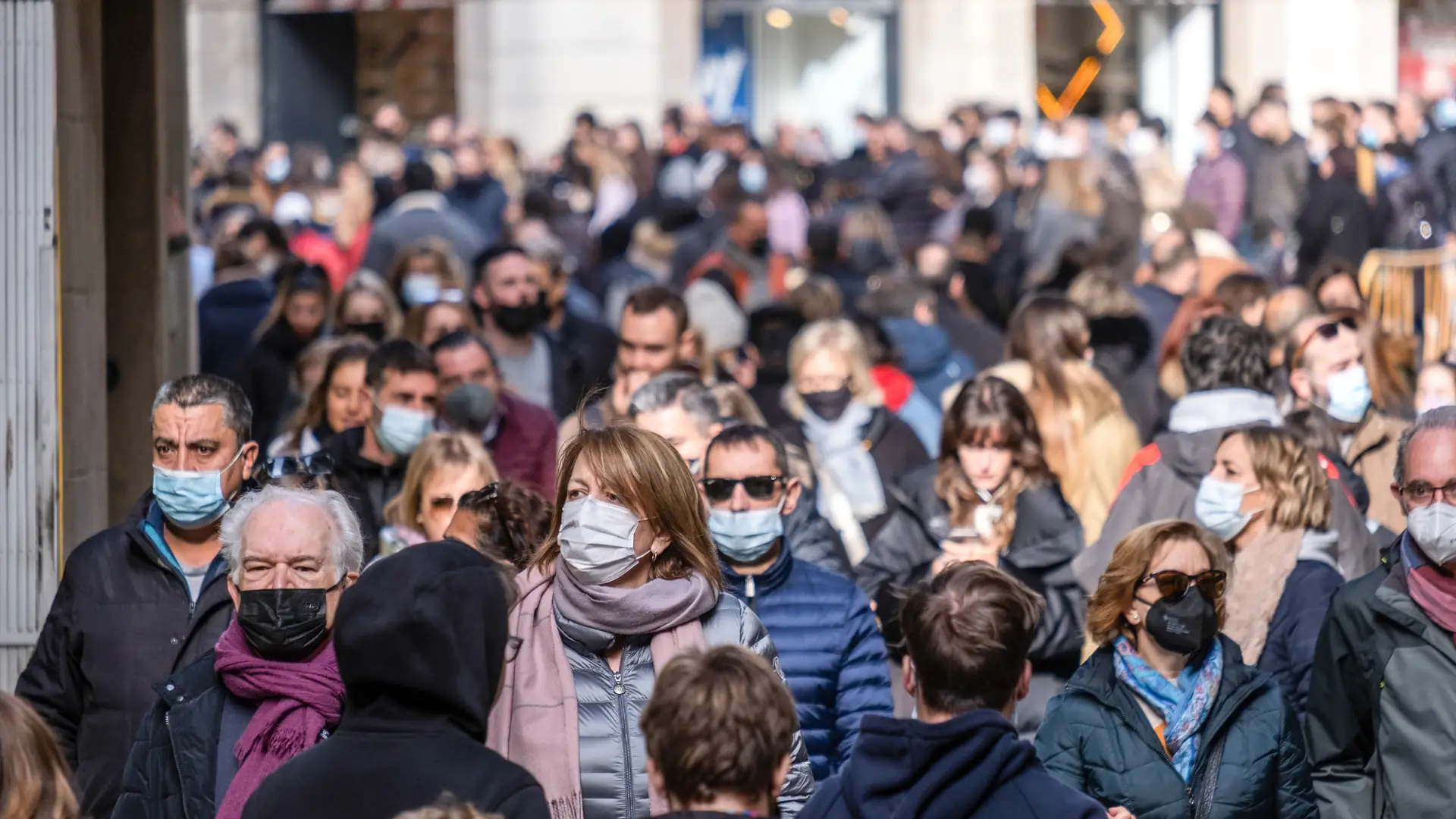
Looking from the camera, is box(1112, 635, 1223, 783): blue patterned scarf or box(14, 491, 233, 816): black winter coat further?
box(14, 491, 233, 816): black winter coat

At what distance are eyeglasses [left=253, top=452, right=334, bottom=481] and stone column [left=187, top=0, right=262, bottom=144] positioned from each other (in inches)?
985

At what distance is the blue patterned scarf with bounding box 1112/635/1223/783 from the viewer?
209 inches

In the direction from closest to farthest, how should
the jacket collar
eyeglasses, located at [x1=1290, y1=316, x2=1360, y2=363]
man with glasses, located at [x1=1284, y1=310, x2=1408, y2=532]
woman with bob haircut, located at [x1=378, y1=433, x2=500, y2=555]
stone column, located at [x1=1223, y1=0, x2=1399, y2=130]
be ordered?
the jacket collar
woman with bob haircut, located at [x1=378, y1=433, x2=500, y2=555]
man with glasses, located at [x1=1284, y1=310, x2=1408, y2=532]
eyeglasses, located at [x1=1290, y1=316, x2=1360, y2=363]
stone column, located at [x1=1223, y1=0, x2=1399, y2=130]

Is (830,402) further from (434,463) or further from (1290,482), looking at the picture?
(1290,482)

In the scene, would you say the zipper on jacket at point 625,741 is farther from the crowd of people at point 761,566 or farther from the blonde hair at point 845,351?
the blonde hair at point 845,351

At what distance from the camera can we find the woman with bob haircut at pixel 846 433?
8617 mm

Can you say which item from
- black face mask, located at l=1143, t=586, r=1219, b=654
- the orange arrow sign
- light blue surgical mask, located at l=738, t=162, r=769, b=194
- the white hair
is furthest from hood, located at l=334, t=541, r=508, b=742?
the orange arrow sign

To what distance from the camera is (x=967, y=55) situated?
30.3 metres

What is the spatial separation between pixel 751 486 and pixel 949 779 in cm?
208

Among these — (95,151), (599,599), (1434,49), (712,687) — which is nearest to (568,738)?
(599,599)

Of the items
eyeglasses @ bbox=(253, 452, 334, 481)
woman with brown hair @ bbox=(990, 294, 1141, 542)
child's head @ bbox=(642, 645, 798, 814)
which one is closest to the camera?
child's head @ bbox=(642, 645, 798, 814)

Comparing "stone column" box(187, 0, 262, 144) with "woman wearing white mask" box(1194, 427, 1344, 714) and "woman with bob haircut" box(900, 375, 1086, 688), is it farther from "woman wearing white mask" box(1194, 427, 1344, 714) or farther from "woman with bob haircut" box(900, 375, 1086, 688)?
"woman wearing white mask" box(1194, 427, 1344, 714)

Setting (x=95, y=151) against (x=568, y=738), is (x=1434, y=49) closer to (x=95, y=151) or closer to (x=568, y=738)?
(x=95, y=151)

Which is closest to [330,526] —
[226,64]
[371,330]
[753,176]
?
[371,330]
